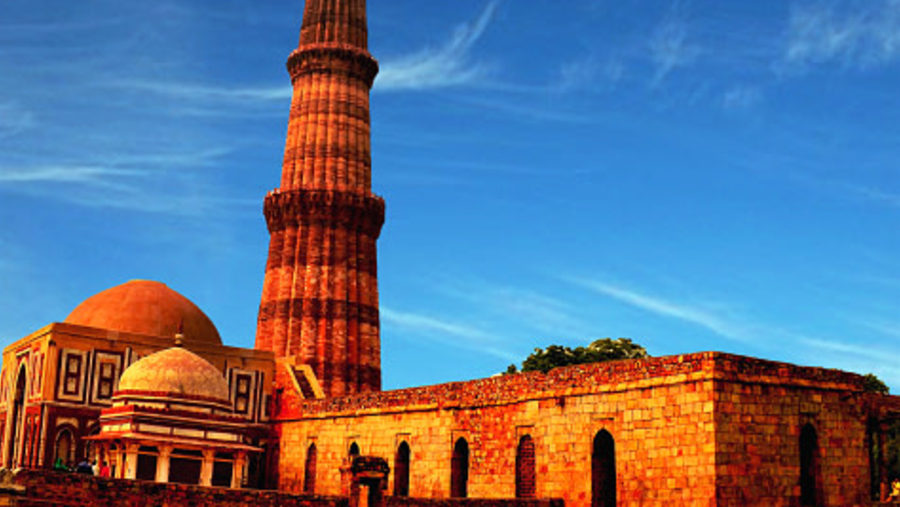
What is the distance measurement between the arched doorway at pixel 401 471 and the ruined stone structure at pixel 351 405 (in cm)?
9

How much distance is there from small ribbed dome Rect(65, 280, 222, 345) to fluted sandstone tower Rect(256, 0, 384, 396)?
4060 millimetres

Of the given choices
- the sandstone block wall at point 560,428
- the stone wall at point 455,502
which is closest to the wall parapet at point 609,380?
the sandstone block wall at point 560,428

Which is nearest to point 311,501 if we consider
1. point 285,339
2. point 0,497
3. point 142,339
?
point 0,497

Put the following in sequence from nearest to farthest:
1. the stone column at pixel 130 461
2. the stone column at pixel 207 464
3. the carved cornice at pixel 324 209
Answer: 1. the stone column at pixel 130 461
2. the stone column at pixel 207 464
3. the carved cornice at pixel 324 209

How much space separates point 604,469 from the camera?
21.3 meters

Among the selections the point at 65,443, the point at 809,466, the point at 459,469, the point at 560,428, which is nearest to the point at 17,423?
the point at 65,443

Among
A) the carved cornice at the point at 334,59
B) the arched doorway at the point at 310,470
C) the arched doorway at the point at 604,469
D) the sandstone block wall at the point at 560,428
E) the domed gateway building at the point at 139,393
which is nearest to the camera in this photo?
the sandstone block wall at the point at 560,428

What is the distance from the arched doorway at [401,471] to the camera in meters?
26.8

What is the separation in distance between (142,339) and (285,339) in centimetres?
702

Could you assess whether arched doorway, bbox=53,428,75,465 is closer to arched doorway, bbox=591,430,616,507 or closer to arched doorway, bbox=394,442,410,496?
arched doorway, bbox=394,442,410,496

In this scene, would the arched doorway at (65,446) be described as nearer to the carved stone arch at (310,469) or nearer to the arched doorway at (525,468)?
the carved stone arch at (310,469)

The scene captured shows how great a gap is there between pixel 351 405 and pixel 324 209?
12.9m

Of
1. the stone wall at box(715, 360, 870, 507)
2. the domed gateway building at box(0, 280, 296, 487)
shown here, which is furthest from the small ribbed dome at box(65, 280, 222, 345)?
the stone wall at box(715, 360, 870, 507)

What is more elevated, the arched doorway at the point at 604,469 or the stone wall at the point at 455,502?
the arched doorway at the point at 604,469
